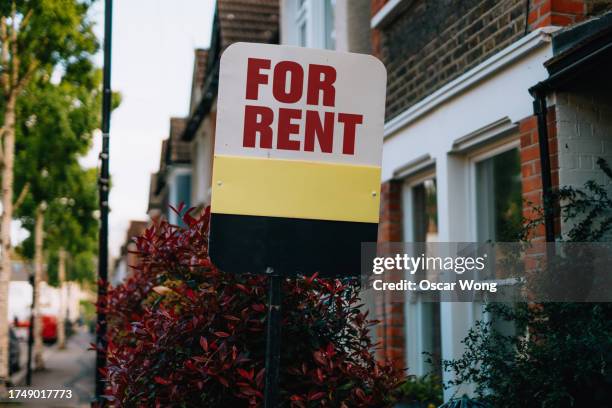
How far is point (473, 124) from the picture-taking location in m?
6.45

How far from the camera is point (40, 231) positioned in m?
22.0

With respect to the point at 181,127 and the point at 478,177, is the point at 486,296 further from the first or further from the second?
the point at 181,127

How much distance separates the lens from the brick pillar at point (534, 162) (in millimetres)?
5172

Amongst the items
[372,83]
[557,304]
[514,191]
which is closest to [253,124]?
[372,83]

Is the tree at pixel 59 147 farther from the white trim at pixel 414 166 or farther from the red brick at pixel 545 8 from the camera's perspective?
the red brick at pixel 545 8

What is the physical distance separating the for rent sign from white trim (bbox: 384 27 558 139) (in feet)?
8.40

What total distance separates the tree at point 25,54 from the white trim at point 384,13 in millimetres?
5525

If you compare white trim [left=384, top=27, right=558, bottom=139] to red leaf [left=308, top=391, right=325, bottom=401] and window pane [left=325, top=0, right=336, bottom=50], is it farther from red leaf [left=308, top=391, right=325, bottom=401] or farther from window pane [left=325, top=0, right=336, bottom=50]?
red leaf [left=308, top=391, right=325, bottom=401]

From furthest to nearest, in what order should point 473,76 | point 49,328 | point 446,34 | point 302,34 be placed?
point 49,328 → point 302,34 → point 446,34 → point 473,76

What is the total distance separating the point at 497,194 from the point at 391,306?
2016 millimetres

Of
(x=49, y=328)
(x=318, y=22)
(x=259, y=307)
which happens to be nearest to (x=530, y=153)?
(x=259, y=307)

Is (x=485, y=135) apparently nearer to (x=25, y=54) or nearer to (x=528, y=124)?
(x=528, y=124)

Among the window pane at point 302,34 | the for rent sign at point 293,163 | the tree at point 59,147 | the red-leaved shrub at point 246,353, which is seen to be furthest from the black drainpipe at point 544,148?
the tree at point 59,147

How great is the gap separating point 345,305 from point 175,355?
0.86 metres
